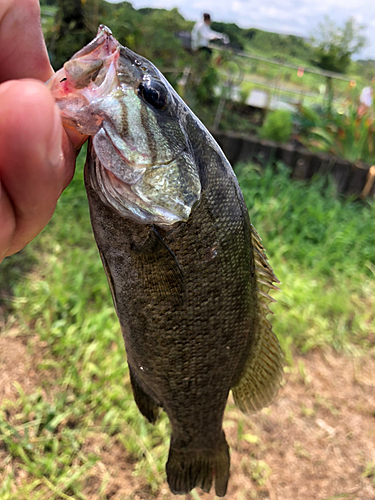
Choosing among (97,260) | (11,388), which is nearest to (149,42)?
(97,260)

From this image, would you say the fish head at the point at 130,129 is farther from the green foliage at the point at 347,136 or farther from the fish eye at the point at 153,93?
the green foliage at the point at 347,136

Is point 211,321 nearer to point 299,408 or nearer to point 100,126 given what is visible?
point 100,126

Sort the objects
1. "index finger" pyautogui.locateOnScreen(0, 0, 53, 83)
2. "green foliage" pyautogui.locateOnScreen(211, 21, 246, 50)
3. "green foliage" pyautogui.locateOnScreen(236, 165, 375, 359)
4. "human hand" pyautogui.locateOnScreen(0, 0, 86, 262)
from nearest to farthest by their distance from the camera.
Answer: "human hand" pyautogui.locateOnScreen(0, 0, 86, 262)
"index finger" pyautogui.locateOnScreen(0, 0, 53, 83)
"green foliage" pyautogui.locateOnScreen(236, 165, 375, 359)
"green foliage" pyautogui.locateOnScreen(211, 21, 246, 50)

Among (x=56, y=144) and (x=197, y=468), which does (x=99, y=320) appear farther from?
(x=56, y=144)

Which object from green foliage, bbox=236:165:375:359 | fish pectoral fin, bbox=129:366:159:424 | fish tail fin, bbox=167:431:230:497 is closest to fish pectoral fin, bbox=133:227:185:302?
fish pectoral fin, bbox=129:366:159:424

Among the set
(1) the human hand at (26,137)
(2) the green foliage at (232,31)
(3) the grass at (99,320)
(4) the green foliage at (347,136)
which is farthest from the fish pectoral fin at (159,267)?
(2) the green foliage at (232,31)

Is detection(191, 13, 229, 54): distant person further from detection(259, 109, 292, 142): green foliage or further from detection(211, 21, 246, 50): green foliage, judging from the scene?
detection(211, 21, 246, 50): green foliage
